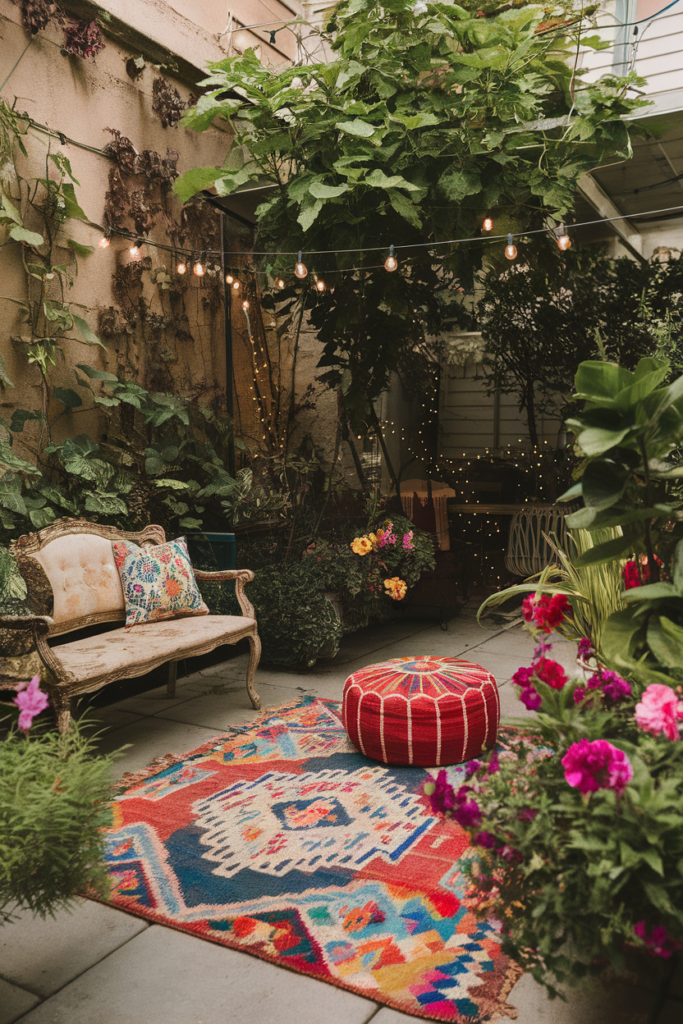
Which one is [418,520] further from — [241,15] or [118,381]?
[241,15]

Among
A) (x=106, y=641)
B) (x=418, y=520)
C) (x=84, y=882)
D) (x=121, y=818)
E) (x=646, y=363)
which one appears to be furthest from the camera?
(x=418, y=520)

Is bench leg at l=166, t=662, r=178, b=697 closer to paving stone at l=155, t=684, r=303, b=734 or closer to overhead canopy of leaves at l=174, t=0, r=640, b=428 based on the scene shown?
paving stone at l=155, t=684, r=303, b=734

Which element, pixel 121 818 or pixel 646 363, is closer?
pixel 646 363

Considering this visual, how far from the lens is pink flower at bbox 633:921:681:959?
50.0 inches

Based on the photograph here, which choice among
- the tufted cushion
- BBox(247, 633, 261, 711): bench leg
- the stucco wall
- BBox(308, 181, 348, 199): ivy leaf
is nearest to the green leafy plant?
the tufted cushion

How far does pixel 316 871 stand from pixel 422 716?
2.86ft

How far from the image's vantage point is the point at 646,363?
6.00 ft

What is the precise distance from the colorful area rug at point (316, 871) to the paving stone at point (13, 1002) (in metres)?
0.38

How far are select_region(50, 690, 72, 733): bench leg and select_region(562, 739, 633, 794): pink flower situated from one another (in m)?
2.16

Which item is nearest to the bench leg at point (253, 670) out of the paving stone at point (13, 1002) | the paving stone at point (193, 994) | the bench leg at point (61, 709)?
the bench leg at point (61, 709)

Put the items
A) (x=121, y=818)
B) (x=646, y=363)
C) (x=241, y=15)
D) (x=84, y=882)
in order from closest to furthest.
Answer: (x=84, y=882) < (x=646, y=363) < (x=121, y=818) < (x=241, y=15)

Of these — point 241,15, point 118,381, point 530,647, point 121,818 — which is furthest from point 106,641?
point 241,15

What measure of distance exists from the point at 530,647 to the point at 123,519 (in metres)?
2.99

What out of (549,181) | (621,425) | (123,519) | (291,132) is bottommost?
(123,519)
